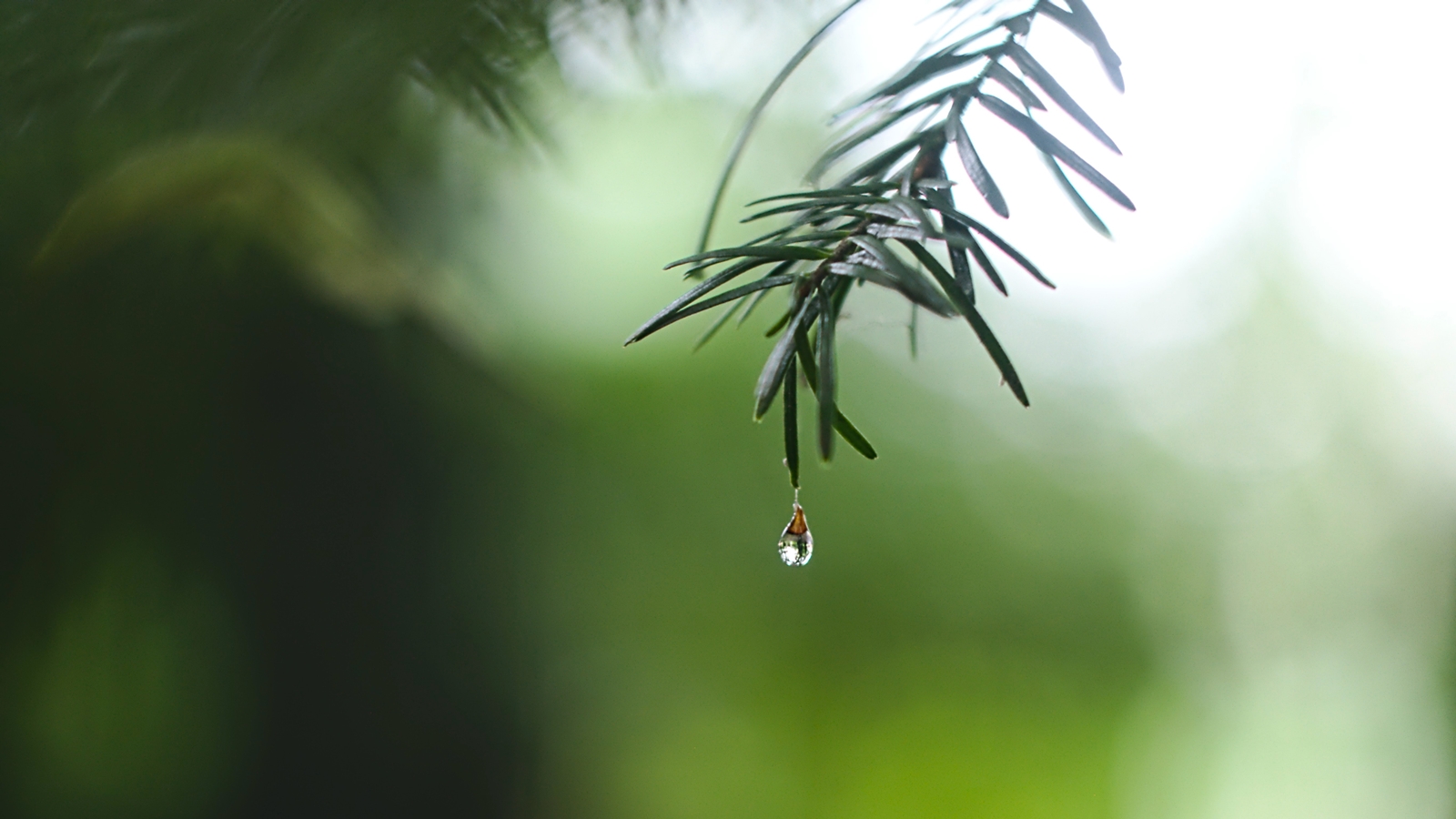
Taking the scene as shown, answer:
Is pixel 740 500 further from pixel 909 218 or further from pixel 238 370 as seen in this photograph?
pixel 909 218

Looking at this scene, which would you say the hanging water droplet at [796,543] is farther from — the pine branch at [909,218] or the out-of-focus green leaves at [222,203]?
the out-of-focus green leaves at [222,203]

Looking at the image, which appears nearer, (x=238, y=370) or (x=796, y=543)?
(x=796, y=543)

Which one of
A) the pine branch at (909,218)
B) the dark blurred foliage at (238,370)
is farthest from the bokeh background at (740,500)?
the pine branch at (909,218)

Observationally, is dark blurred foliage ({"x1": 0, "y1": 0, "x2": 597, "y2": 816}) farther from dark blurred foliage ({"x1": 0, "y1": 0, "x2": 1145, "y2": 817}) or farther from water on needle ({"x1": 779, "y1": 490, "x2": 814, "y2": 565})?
water on needle ({"x1": 779, "y1": 490, "x2": 814, "y2": 565})

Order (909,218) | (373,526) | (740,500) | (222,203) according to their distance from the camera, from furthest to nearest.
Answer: (740,500), (373,526), (222,203), (909,218)

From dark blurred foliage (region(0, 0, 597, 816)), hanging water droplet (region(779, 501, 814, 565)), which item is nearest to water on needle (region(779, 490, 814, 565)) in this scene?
hanging water droplet (region(779, 501, 814, 565))

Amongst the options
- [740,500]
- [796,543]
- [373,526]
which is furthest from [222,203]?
[740,500]

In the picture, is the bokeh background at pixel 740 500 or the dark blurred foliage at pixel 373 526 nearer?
the dark blurred foliage at pixel 373 526

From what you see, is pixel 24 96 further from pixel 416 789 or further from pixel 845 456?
pixel 845 456
